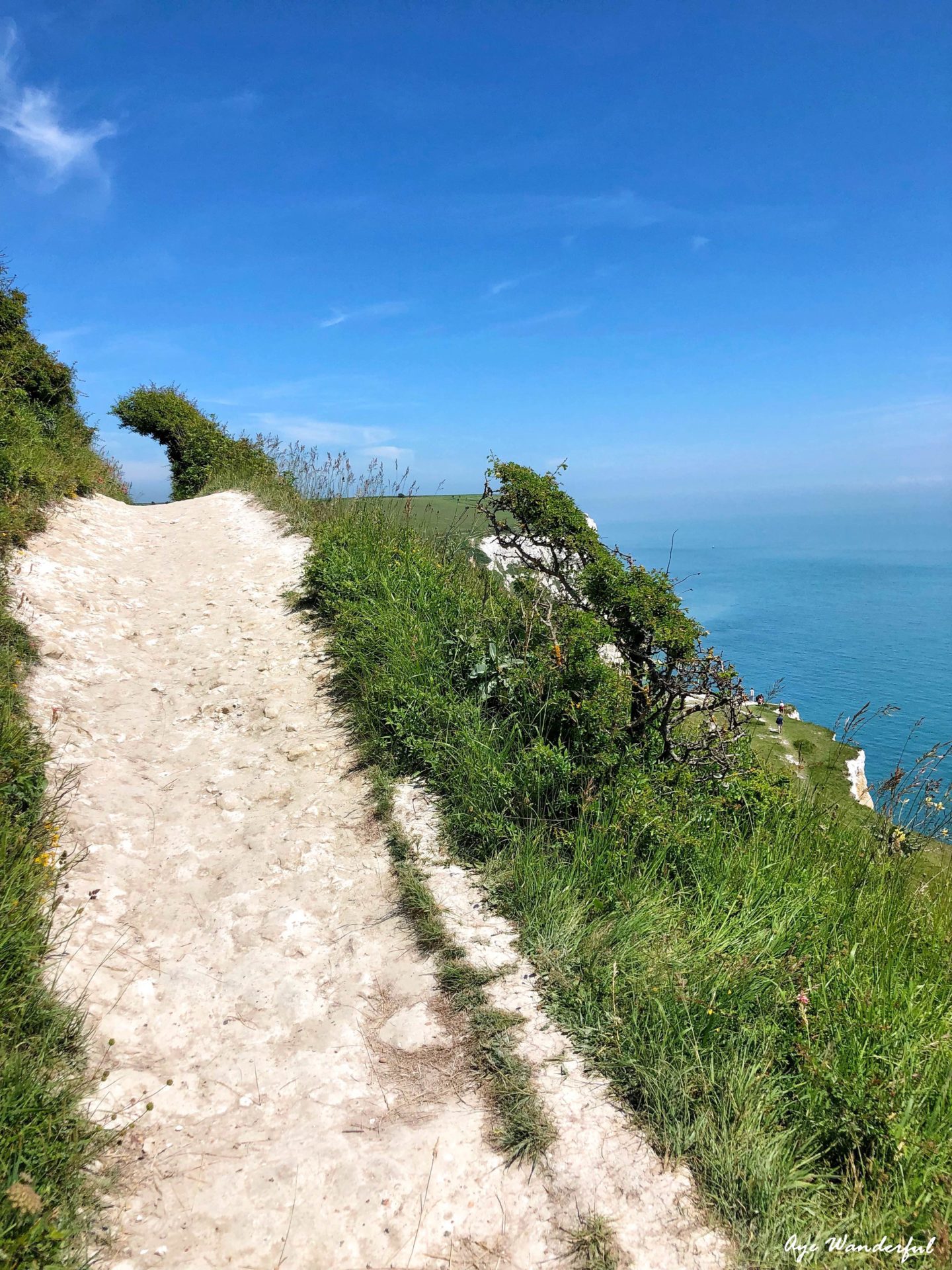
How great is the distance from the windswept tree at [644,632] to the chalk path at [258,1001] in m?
2.33

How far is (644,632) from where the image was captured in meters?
4.98

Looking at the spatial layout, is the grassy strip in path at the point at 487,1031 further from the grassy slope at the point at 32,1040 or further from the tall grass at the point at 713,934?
the grassy slope at the point at 32,1040

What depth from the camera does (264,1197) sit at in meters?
2.79

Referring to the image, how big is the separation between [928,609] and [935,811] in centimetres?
4638

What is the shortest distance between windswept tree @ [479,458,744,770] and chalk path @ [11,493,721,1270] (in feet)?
7.64

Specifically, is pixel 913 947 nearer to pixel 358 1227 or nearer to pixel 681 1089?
pixel 681 1089

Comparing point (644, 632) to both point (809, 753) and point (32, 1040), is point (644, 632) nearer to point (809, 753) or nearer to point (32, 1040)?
point (32, 1040)

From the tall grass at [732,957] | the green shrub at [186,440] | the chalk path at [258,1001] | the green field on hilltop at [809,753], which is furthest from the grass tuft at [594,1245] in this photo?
the green shrub at [186,440]

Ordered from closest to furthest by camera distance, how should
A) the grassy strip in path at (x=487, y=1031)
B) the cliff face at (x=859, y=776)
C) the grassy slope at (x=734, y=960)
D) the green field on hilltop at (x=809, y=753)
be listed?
the grassy slope at (x=734, y=960) → the grassy strip in path at (x=487, y=1031) → the green field on hilltop at (x=809, y=753) → the cliff face at (x=859, y=776)

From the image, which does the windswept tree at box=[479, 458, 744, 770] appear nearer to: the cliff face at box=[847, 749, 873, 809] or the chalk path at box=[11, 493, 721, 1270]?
the chalk path at box=[11, 493, 721, 1270]

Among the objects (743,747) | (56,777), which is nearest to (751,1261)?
(743,747)

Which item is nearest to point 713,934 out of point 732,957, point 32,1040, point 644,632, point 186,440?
point 732,957

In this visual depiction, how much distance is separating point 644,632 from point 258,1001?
138 inches

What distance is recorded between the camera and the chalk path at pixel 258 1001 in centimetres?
266
